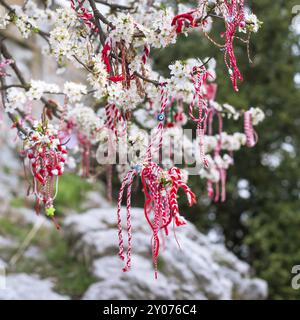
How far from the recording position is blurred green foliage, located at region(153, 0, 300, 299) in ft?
27.5

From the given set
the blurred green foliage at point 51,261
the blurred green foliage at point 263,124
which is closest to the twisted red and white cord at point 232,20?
the blurred green foliage at point 51,261

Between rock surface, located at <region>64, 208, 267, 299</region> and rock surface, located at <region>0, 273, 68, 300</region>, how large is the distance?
39 centimetres

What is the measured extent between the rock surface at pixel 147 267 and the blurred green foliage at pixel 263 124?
216 centimetres

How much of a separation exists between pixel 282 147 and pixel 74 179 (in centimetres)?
359

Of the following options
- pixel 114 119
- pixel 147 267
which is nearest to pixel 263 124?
pixel 147 267

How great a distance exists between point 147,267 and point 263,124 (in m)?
4.37

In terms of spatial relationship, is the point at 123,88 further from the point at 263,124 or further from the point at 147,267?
the point at 263,124

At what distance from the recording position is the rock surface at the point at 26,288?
4514 mm

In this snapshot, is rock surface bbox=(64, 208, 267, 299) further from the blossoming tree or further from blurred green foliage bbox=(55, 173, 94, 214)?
the blossoming tree

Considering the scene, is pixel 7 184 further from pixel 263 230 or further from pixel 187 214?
pixel 263 230

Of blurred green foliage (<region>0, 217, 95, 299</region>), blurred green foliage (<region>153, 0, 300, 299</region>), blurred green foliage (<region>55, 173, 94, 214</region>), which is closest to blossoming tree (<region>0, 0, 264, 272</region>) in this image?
blurred green foliage (<region>0, 217, 95, 299</region>)

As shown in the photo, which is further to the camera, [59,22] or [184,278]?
[184,278]

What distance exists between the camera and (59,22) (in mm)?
3025
